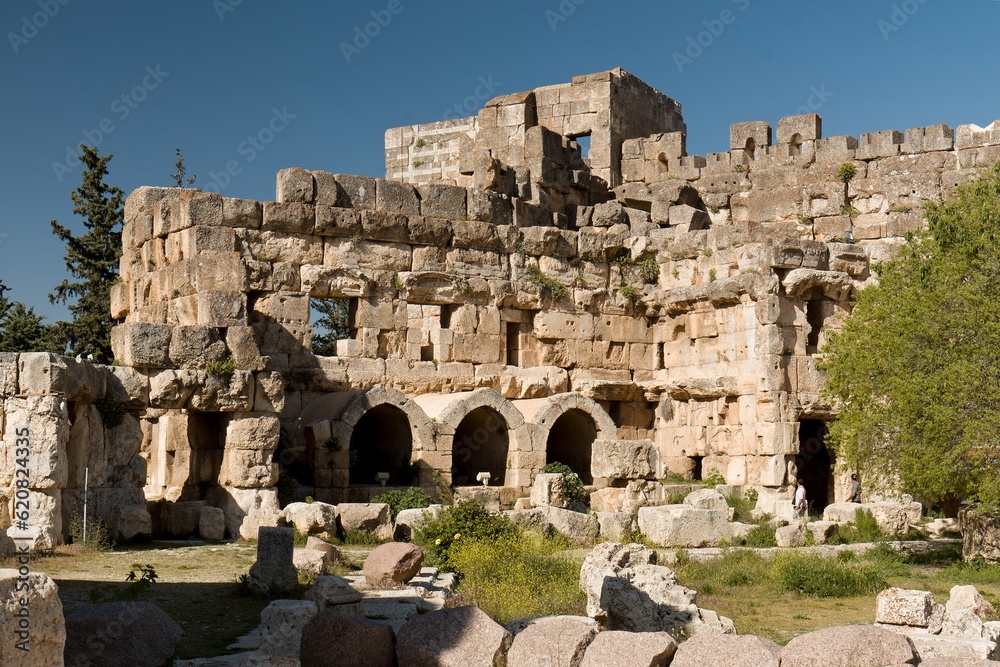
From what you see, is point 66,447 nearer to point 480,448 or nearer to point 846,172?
point 480,448

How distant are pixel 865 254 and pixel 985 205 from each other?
690 centimetres

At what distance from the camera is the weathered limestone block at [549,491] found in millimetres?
19094

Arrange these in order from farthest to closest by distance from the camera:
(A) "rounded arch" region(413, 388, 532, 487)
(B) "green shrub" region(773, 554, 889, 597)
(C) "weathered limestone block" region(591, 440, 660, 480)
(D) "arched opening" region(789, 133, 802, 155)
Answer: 1. (D) "arched opening" region(789, 133, 802, 155)
2. (A) "rounded arch" region(413, 388, 532, 487)
3. (C) "weathered limestone block" region(591, 440, 660, 480)
4. (B) "green shrub" region(773, 554, 889, 597)

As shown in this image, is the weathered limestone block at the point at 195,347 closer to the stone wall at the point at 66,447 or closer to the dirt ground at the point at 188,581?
the stone wall at the point at 66,447

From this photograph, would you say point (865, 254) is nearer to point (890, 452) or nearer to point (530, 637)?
point (890, 452)

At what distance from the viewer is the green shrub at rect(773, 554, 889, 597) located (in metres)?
13.9

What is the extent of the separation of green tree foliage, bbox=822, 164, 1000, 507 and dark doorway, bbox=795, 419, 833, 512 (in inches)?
308

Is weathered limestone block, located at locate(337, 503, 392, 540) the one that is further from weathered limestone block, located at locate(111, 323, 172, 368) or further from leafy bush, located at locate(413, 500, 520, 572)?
weathered limestone block, located at locate(111, 323, 172, 368)

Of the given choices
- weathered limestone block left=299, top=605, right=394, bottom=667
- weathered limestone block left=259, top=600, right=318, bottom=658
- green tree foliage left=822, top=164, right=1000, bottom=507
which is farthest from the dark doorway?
weathered limestone block left=259, top=600, right=318, bottom=658

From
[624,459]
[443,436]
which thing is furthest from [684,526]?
[443,436]

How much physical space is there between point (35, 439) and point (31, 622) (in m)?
8.35

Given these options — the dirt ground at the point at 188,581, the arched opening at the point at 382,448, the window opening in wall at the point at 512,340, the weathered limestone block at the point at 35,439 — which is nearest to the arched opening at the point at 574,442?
the window opening in wall at the point at 512,340

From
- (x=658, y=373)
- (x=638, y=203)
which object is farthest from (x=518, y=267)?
(x=638, y=203)

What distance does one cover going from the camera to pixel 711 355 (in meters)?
23.3
